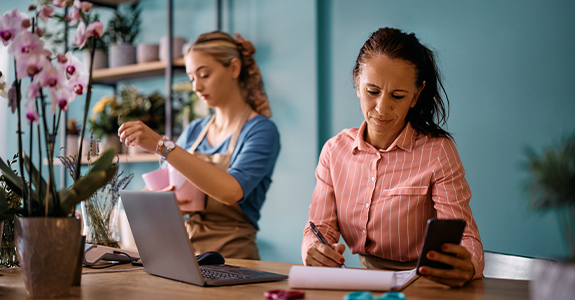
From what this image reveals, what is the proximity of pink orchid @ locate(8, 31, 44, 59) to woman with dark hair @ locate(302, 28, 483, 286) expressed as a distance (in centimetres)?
74

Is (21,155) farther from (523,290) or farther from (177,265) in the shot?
(523,290)

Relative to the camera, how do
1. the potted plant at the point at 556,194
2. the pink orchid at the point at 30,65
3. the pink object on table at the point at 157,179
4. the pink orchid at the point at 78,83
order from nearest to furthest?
1. the potted plant at the point at 556,194
2. the pink orchid at the point at 30,65
3. the pink orchid at the point at 78,83
4. the pink object on table at the point at 157,179

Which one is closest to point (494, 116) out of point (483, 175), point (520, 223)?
point (483, 175)

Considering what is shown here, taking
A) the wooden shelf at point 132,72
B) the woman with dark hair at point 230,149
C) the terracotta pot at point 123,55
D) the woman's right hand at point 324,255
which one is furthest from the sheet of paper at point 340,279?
the terracotta pot at point 123,55

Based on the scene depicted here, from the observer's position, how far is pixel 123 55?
3.18 m

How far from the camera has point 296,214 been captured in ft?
8.87

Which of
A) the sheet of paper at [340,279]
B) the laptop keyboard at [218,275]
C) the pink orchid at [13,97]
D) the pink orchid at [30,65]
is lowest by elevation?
the laptop keyboard at [218,275]

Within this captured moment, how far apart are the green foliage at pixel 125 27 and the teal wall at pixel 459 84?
54 centimetres

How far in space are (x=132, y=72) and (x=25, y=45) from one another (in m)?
2.36

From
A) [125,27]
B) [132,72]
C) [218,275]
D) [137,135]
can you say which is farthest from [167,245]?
[125,27]

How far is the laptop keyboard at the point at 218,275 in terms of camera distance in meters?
1.07

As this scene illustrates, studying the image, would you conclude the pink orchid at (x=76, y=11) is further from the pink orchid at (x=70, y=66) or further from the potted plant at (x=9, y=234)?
the potted plant at (x=9, y=234)

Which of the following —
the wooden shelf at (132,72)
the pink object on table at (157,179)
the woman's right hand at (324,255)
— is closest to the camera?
the woman's right hand at (324,255)

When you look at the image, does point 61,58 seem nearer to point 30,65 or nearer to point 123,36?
point 30,65
